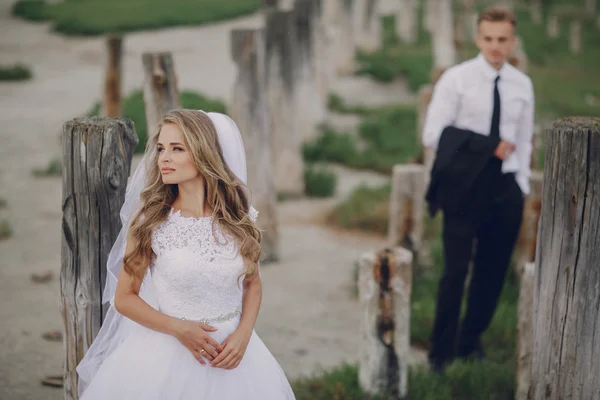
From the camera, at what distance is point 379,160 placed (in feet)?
33.6

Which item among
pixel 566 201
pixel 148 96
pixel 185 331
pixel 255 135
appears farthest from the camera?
pixel 255 135

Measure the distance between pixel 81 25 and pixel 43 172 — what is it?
8.33 meters

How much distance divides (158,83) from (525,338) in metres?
2.59

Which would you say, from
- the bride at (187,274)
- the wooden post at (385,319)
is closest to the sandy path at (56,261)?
the wooden post at (385,319)

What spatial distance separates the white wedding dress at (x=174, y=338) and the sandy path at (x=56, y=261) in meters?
1.66

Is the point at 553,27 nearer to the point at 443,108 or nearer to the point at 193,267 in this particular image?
the point at 443,108

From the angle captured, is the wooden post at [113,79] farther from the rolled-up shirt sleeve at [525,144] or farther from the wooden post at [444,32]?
the wooden post at [444,32]

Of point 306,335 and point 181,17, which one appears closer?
point 306,335

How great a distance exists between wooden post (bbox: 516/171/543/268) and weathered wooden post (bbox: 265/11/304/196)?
2820 millimetres

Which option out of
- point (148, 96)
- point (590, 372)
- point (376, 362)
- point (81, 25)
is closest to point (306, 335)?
point (376, 362)

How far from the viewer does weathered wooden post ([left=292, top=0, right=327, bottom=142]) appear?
998cm

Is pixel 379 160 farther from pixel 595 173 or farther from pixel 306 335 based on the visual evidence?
pixel 595 173

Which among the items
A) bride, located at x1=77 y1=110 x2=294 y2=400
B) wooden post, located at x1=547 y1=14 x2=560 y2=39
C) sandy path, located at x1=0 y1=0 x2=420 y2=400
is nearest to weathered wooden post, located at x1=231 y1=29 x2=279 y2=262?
sandy path, located at x1=0 y1=0 x2=420 y2=400

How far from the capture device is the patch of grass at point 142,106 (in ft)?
33.9
